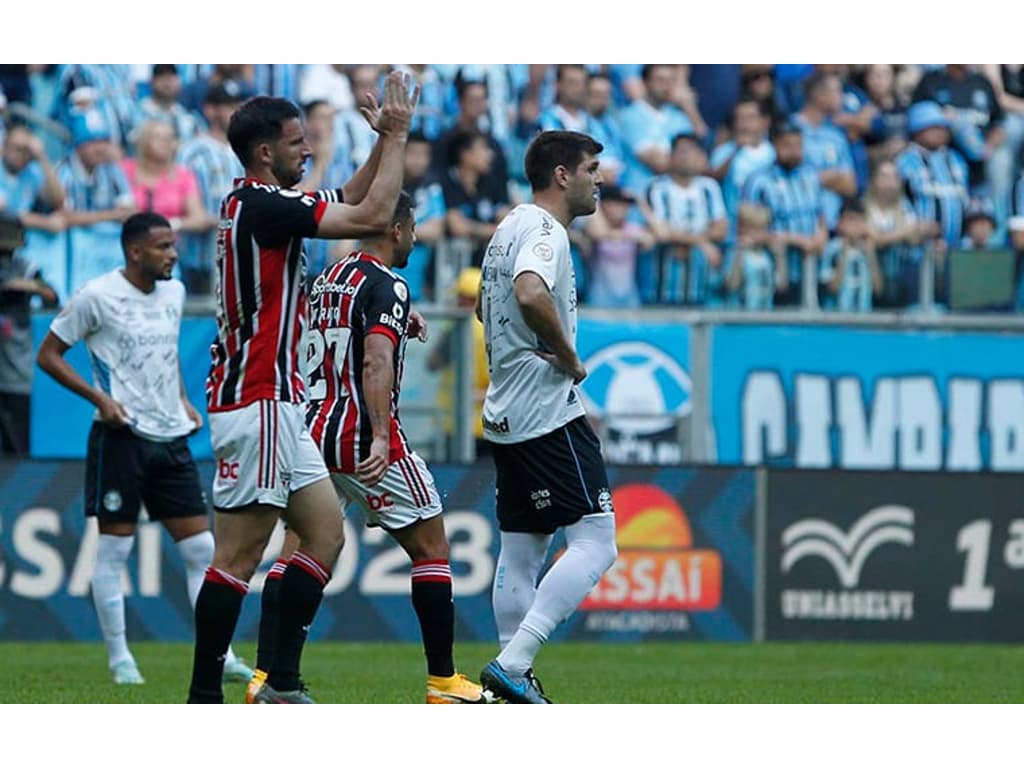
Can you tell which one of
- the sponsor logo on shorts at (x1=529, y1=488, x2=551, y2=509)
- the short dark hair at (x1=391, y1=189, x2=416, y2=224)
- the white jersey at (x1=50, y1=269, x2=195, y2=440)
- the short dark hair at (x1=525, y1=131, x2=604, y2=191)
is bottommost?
the sponsor logo on shorts at (x1=529, y1=488, x2=551, y2=509)

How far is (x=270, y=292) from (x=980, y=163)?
12.8 metres

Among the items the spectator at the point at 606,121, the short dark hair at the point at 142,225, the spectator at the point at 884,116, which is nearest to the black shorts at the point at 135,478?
the short dark hair at the point at 142,225

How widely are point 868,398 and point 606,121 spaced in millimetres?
4360

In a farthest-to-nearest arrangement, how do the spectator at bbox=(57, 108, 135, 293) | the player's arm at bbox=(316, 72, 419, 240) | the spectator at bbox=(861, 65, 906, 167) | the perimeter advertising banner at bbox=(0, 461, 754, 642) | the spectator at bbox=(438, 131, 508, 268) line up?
the spectator at bbox=(861, 65, 906, 167)
the spectator at bbox=(438, 131, 508, 268)
the spectator at bbox=(57, 108, 135, 293)
the perimeter advertising banner at bbox=(0, 461, 754, 642)
the player's arm at bbox=(316, 72, 419, 240)

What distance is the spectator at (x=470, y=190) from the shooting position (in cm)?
1645

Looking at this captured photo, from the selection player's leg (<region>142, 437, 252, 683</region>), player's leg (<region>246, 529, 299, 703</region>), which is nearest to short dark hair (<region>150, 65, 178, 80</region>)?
player's leg (<region>142, 437, 252, 683</region>)

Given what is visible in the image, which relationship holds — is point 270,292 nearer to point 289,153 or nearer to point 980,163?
point 289,153

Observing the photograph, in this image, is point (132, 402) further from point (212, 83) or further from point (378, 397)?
point (212, 83)

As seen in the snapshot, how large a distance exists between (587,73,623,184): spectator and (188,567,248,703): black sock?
415 inches

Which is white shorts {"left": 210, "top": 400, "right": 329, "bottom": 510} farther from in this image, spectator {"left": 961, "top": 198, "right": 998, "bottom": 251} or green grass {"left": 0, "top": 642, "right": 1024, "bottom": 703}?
spectator {"left": 961, "top": 198, "right": 998, "bottom": 251}

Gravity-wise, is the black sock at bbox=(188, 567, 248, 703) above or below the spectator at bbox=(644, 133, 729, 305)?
below

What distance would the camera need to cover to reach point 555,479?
323 inches

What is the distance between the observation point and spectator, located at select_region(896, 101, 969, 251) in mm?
18234

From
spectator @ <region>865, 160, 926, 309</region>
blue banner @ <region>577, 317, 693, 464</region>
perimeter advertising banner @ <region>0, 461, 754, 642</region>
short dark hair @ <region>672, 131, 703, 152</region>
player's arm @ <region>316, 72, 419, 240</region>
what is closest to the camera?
player's arm @ <region>316, 72, 419, 240</region>
